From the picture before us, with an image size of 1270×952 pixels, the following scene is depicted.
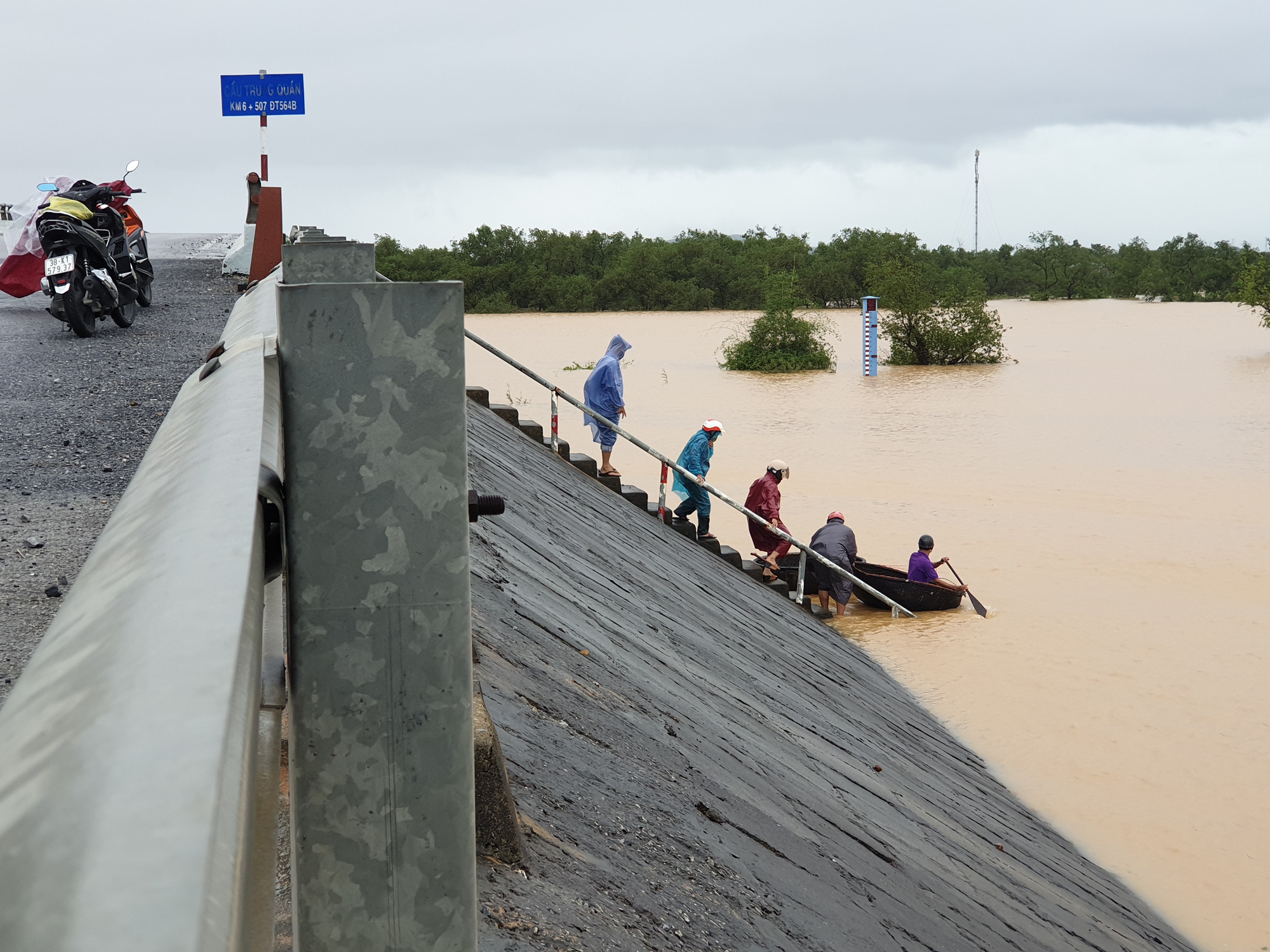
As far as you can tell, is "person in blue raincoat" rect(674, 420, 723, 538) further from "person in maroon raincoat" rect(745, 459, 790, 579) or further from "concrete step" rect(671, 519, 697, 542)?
"person in maroon raincoat" rect(745, 459, 790, 579)

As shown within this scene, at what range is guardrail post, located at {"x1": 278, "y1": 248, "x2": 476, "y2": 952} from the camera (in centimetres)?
112

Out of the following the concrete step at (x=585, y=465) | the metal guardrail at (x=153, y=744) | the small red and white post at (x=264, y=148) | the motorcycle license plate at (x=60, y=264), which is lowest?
the concrete step at (x=585, y=465)

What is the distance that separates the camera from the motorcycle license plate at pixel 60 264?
34.7 feet

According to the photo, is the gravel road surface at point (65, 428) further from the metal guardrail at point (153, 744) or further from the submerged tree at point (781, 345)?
the submerged tree at point (781, 345)

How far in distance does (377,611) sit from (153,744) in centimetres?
56

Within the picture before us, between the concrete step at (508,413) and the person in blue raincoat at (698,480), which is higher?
the concrete step at (508,413)

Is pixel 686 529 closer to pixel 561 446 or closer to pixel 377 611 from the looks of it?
pixel 561 446

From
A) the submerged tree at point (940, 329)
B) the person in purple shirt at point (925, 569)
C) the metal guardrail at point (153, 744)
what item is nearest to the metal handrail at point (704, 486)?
the person in purple shirt at point (925, 569)

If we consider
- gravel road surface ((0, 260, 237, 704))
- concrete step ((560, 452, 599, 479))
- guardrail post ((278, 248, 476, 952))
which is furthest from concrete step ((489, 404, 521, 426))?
guardrail post ((278, 248, 476, 952))

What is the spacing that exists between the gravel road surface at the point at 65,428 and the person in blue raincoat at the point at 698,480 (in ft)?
16.5

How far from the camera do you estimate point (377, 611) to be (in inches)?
45.3

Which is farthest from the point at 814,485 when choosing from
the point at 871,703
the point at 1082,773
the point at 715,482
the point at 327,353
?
the point at 327,353

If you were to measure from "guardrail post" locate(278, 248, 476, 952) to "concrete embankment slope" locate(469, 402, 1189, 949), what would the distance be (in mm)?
1352

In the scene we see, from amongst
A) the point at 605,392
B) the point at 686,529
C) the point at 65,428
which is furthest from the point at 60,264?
the point at 686,529
